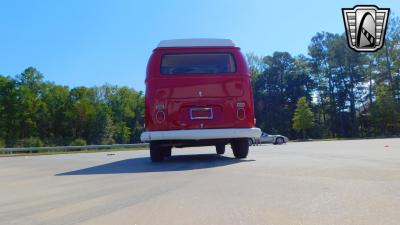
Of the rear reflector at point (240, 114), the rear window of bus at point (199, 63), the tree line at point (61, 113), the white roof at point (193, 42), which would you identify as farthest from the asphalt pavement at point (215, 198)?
the tree line at point (61, 113)

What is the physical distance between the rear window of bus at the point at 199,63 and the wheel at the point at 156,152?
1.88m

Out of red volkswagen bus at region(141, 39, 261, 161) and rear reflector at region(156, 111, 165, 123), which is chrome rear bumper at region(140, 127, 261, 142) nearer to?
red volkswagen bus at region(141, 39, 261, 161)

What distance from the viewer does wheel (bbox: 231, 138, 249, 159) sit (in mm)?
11500

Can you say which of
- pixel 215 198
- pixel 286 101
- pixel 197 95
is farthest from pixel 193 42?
pixel 286 101

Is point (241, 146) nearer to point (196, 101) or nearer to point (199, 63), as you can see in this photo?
point (196, 101)

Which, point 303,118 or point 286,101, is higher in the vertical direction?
point 286,101

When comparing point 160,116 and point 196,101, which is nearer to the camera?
point 160,116

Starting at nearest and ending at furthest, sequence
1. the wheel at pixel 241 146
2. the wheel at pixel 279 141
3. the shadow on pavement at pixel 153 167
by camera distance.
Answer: the shadow on pavement at pixel 153 167, the wheel at pixel 241 146, the wheel at pixel 279 141

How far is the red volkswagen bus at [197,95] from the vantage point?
10.4 metres

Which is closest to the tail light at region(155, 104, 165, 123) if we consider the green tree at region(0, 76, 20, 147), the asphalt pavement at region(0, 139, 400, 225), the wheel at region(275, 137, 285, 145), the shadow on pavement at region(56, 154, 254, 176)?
the shadow on pavement at region(56, 154, 254, 176)

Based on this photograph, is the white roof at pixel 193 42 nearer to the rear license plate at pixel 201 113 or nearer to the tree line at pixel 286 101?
the rear license plate at pixel 201 113

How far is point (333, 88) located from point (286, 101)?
9.73 meters

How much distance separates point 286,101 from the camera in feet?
294

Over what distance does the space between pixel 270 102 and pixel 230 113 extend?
3151 inches
